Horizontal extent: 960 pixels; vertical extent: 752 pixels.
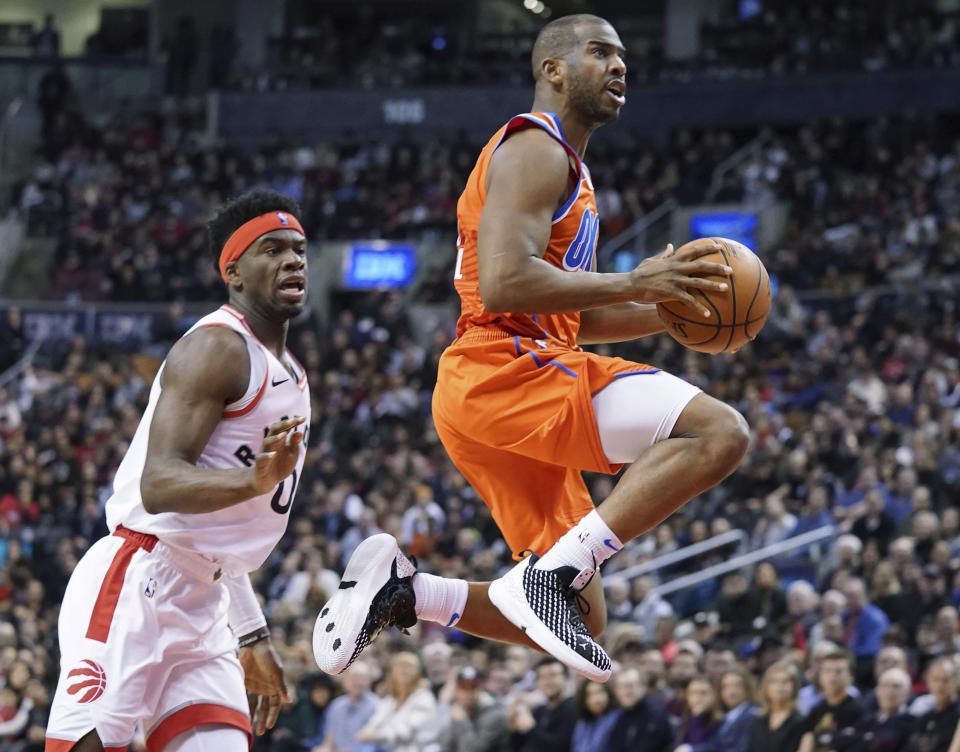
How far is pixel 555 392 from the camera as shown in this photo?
437 centimetres

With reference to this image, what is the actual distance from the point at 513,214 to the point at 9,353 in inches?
668

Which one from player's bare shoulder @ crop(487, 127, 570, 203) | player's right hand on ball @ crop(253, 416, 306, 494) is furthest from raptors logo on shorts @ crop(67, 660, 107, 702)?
player's bare shoulder @ crop(487, 127, 570, 203)

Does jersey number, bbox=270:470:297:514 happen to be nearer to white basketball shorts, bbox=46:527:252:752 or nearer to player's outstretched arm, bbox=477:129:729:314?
white basketball shorts, bbox=46:527:252:752

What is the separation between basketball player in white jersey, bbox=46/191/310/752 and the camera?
169 inches

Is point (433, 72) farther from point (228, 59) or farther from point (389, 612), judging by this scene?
point (389, 612)

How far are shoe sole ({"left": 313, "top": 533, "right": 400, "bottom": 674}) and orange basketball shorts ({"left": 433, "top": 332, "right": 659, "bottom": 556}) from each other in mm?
442

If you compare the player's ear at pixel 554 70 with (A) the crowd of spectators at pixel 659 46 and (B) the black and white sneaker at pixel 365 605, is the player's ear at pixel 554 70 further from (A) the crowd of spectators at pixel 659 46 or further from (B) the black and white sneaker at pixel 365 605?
(A) the crowd of spectators at pixel 659 46

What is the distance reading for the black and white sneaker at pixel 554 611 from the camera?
4203 millimetres

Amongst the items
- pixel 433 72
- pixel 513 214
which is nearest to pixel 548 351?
pixel 513 214

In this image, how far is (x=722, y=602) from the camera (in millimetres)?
10539

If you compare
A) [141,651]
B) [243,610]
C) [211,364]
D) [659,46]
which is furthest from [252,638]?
[659,46]

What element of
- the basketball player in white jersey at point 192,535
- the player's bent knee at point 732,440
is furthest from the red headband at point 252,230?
the player's bent knee at point 732,440

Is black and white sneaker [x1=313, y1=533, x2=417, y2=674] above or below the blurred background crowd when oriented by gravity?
above

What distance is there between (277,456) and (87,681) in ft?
3.49
